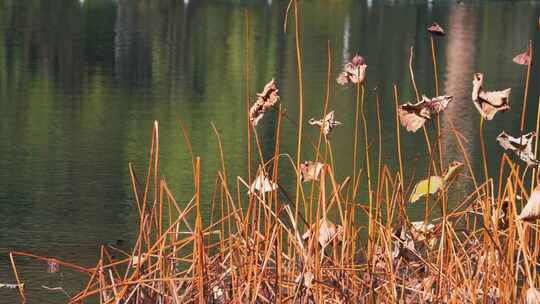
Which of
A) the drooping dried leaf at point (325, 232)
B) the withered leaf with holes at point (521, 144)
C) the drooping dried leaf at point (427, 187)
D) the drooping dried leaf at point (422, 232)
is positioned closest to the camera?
the withered leaf with holes at point (521, 144)

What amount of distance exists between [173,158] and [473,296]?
1084 centimetres

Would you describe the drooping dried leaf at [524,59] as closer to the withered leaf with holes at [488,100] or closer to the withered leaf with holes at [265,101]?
the withered leaf with holes at [488,100]

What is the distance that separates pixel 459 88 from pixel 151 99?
292 inches

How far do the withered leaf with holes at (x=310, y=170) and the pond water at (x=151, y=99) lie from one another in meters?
1.26

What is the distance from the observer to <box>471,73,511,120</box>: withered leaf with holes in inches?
266

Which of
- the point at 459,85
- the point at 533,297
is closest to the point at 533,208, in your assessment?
the point at 533,297

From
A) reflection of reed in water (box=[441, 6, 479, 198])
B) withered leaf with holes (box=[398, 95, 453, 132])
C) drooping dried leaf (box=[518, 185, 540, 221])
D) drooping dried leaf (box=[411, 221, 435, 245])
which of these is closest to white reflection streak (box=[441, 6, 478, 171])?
reflection of reed in water (box=[441, 6, 479, 198])

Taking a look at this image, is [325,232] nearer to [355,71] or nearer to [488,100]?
[355,71]

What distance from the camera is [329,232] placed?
7.54 metres

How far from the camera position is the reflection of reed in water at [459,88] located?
772 inches

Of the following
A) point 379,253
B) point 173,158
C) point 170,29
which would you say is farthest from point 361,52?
point 379,253

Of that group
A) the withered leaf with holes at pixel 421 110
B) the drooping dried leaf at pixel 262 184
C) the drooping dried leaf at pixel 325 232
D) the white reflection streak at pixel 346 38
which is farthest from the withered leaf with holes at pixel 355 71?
the white reflection streak at pixel 346 38

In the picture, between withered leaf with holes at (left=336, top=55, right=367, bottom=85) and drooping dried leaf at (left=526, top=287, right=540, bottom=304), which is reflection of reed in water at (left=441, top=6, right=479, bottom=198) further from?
drooping dried leaf at (left=526, top=287, right=540, bottom=304)

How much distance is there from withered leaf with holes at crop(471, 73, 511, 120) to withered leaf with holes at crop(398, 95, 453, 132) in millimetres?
269
